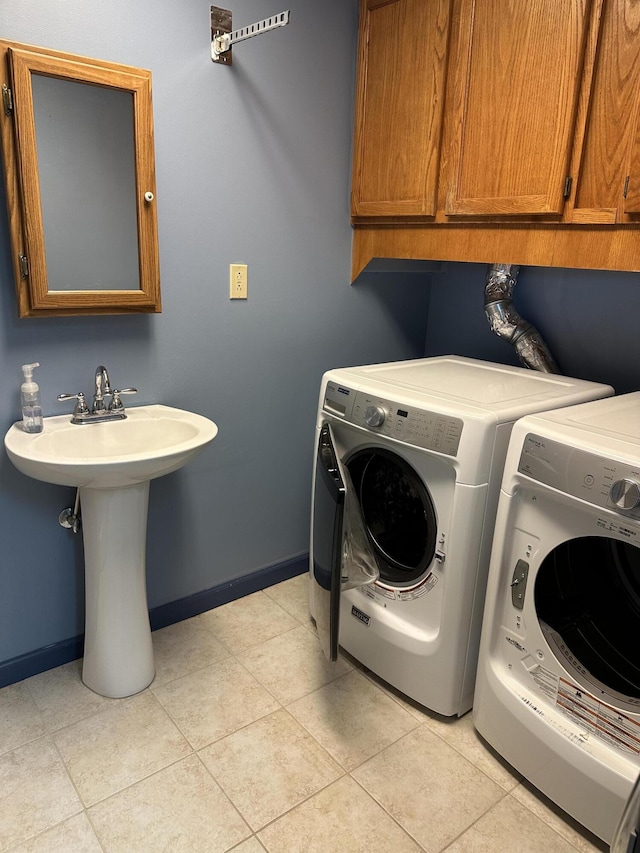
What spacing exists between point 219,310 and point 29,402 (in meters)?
0.68

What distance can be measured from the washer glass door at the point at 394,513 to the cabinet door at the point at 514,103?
0.82m

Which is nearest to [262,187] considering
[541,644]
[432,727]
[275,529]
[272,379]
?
[272,379]

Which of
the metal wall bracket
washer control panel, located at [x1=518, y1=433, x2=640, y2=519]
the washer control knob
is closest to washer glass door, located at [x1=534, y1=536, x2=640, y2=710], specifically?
washer control panel, located at [x1=518, y1=433, x2=640, y2=519]

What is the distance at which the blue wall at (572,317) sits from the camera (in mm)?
1989

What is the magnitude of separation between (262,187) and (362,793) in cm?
184

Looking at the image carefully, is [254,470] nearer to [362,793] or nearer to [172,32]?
[362,793]

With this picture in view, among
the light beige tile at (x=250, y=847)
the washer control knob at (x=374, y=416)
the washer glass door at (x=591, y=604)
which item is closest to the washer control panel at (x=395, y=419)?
the washer control knob at (x=374, y=416)

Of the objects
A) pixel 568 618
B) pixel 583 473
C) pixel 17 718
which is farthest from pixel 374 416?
pixel 17 718

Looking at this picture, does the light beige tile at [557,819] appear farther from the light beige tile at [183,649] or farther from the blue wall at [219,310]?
the blue wall at [219,310]

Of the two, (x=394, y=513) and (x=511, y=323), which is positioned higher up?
(x=511, y=323)

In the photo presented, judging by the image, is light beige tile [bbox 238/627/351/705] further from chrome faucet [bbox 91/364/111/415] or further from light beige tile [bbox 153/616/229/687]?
chrome faucet [bbox 91/364/111/415]

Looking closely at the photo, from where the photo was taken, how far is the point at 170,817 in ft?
4.67

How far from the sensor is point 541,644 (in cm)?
141

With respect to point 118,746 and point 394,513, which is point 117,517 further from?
point 394,513
